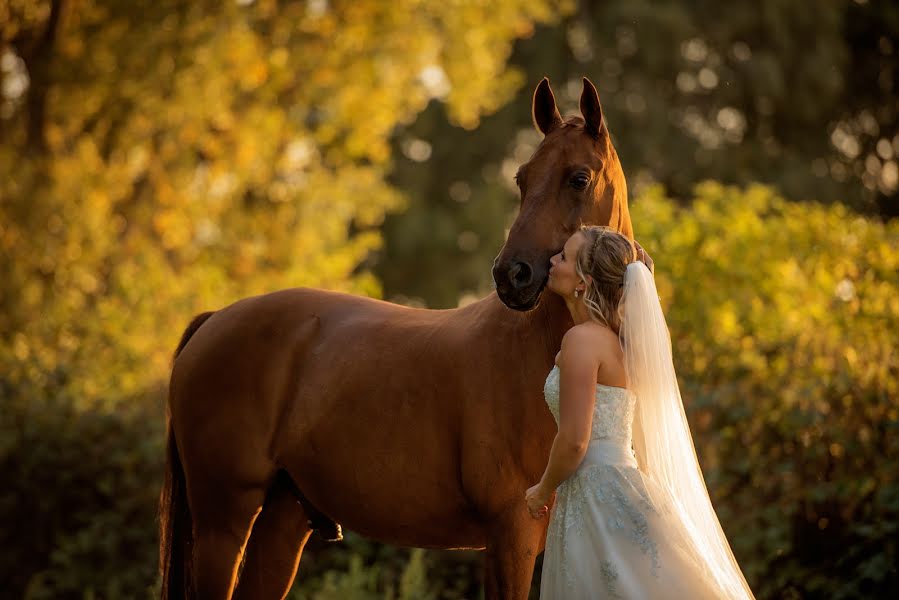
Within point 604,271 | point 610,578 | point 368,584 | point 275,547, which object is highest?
point 604,271

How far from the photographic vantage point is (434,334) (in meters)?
4.16

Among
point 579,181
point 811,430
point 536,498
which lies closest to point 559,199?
point 579,181

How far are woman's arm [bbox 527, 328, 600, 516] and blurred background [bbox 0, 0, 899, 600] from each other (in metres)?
2.46

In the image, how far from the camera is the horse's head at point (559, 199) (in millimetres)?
3588

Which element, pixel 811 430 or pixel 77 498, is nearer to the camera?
pixel 811 430

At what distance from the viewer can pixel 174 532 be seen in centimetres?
502

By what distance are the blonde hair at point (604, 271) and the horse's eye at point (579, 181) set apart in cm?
30

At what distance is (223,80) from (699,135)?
60.4 feet

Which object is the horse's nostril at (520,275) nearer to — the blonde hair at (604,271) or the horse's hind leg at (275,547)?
the blonde hair at (604,271)

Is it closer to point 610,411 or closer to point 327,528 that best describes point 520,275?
point 610,411

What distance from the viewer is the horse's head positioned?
141 inches

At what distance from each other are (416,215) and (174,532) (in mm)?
26121

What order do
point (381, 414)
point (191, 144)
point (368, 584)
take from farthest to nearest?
point (191, 144)
point (368, 584)
point (381, 414)

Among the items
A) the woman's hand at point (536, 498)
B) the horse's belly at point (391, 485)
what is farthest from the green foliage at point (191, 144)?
the woman's hand at point (536, 498)
